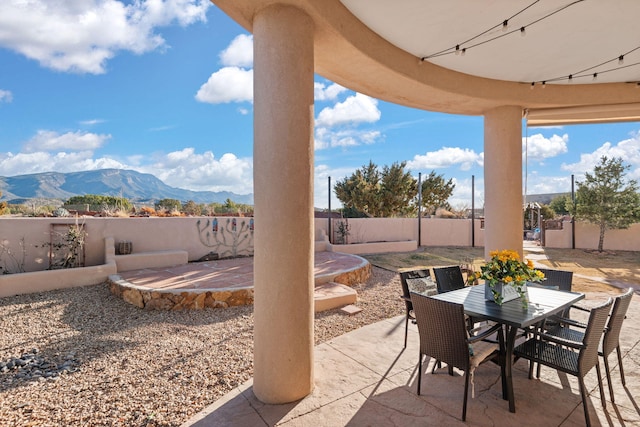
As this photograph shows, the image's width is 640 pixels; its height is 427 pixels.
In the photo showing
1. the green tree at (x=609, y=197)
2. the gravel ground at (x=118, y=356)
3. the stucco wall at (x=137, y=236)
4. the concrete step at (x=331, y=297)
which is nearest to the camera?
the gravel ground at (x=118, y=356)

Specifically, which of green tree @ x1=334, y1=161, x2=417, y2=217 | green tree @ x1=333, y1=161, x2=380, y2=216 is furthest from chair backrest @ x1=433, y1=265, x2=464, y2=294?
green tree @ x1=333, y1=161, x2=380, y2=216

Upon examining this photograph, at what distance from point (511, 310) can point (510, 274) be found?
0.30 meters

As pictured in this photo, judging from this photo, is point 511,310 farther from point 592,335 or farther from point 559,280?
point 559,280

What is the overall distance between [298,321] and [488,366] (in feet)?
6.31

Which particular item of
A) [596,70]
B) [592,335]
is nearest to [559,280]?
[592,335]

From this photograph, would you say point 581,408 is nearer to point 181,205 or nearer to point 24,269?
point 24,269

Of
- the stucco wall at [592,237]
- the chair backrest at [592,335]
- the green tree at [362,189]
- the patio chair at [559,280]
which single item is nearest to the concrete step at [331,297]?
the patio chair at [559,280]

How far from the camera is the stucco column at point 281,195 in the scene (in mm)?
2154

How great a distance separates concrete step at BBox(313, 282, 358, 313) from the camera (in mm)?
4727

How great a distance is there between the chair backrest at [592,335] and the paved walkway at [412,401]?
362 mm

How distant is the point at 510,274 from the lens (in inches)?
102

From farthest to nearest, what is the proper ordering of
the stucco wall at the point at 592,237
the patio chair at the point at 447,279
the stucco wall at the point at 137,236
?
the stucco wall at the point at 592,237
the stucco wall at the point at 137,236
the patio chair at the point at 447,279

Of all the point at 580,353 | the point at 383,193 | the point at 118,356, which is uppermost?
the point at 383,193

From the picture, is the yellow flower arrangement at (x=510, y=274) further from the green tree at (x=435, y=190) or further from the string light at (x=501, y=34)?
the green tree at (x=435, y=190)
